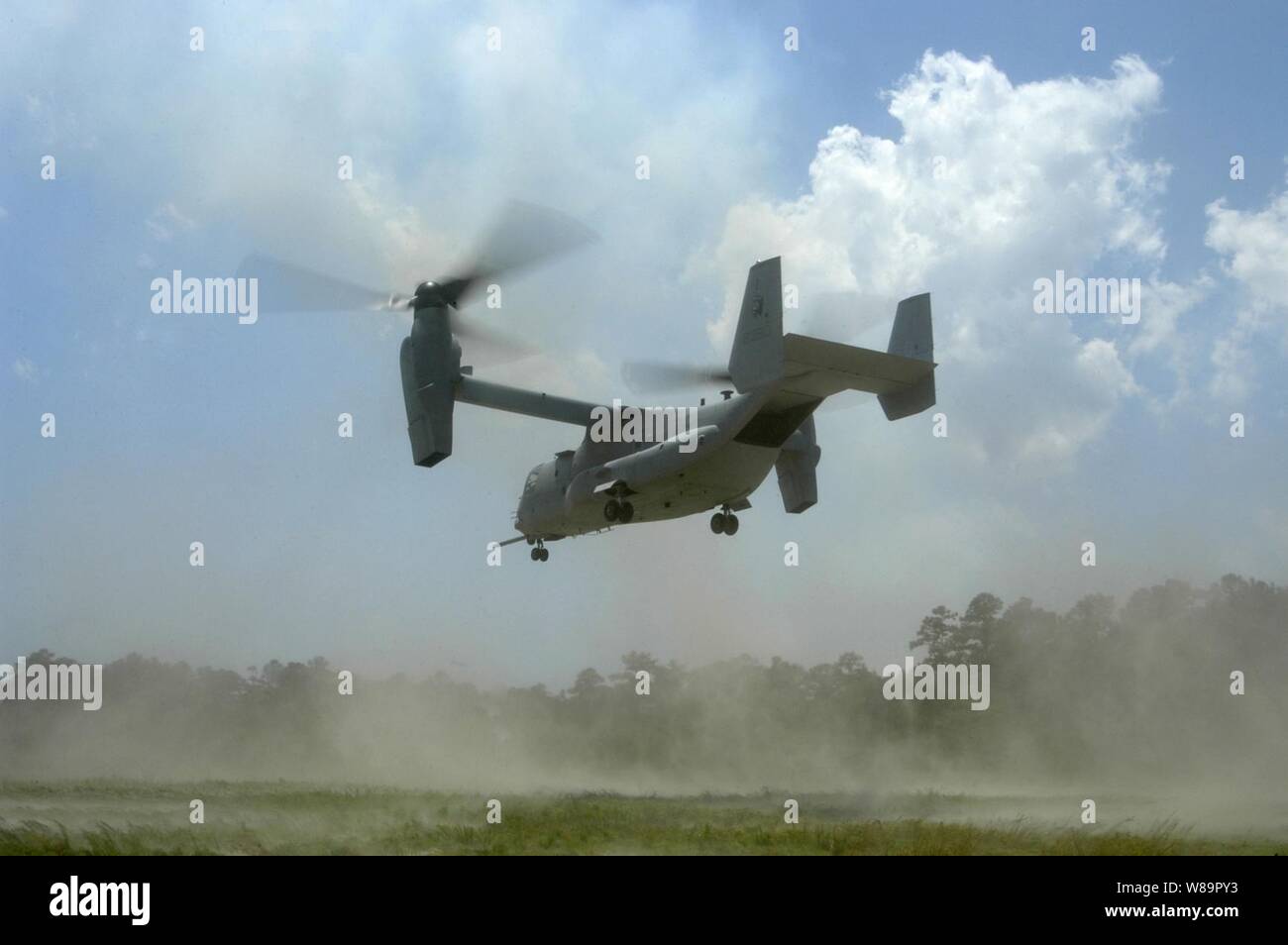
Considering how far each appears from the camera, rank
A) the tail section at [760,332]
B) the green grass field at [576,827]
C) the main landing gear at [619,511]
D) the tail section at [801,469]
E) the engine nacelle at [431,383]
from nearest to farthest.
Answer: the green grass field at [576,827], the tail section at [760,332], the main landing gear at [619,511], the engine nacelle at [431,383], the tail section at [801,469]

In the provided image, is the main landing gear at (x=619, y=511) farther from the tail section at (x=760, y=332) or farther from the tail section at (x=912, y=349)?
the tail section at (x=912, y=349)

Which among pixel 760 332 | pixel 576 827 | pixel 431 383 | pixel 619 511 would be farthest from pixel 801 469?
pixel 576 827

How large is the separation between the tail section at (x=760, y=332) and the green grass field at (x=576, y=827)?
27.2ft

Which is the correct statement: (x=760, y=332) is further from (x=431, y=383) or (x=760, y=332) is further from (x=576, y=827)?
(x=576, y=827)

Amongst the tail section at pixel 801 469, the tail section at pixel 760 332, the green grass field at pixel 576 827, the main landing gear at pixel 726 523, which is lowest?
the green grass field at pixel 576 827

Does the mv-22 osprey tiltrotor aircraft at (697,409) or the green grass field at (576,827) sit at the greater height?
the mv-22 osprey tiltrotor aircraft at (697,409)

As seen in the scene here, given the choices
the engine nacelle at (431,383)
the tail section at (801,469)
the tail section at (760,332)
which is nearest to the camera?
the tail section at (760,332)

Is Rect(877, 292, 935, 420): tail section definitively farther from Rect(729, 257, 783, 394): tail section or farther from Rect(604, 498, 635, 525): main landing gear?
Rect(604, 498, 635, 525): main landing gear

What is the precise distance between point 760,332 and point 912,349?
3.95 meters

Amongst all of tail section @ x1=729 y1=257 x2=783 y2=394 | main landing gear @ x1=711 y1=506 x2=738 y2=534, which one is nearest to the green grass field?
main landing gear @ x1=711 y1=506 x2=738 y2=534

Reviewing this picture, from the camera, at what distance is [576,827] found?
22.4 m

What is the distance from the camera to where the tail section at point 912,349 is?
23109 mm

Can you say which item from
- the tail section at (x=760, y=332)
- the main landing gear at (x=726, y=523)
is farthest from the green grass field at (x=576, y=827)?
the tail section at (x=760, y=332)
